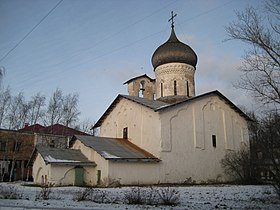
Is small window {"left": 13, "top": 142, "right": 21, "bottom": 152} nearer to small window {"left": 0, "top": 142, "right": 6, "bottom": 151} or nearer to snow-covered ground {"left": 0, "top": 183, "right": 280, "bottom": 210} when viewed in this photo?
small window {"left": 0, "top": 142, "right": 6, "bottom": 151}

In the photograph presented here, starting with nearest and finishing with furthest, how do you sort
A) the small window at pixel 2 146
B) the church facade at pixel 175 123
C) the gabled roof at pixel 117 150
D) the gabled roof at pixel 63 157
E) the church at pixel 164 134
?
the gabled roof at pixel 63 157 < the gabled roof at pixel 117 150 < the church at pixel 164 134 < the church facade at pixel 175 123 < the small window at pixel 2 146

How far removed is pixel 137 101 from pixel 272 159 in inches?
634

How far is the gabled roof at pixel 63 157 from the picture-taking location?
21.0m

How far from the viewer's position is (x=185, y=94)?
29312 millimetres

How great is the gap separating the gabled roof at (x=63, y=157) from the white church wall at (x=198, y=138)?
5.73 m

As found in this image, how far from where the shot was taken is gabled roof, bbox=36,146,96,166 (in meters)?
21.0

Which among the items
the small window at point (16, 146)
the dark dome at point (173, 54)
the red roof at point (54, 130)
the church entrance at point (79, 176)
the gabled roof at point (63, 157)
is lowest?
the church entrance at point (79, 176)

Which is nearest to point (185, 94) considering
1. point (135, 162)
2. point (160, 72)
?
point (160, 72)

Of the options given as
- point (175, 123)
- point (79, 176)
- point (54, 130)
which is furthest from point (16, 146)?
point (175, 123)

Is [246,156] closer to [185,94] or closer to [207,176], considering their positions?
[207,176]

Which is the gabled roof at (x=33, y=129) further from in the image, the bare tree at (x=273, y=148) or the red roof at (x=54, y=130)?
the bare tree at (x=273, y=148)

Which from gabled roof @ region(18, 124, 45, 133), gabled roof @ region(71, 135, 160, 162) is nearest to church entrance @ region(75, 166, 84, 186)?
gabled roof @ region(71, 135, 160, 162)

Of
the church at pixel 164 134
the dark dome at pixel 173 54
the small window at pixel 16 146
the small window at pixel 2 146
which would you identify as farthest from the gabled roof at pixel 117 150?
the small window at pixel 2 146

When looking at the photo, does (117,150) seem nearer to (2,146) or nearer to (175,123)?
(175,123)
